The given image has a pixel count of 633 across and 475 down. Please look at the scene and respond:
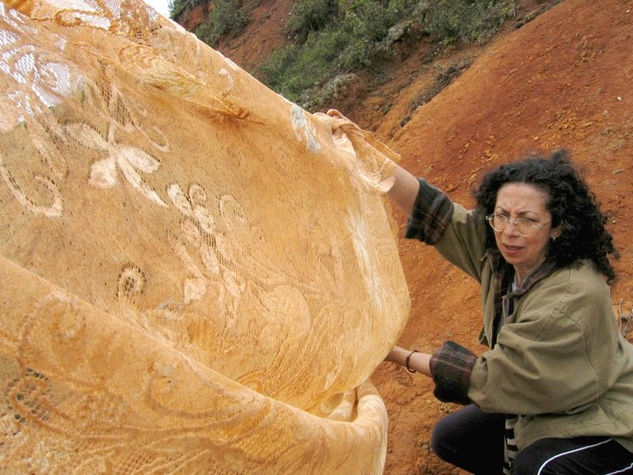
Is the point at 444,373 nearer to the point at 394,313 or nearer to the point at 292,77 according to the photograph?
the point at 394,313

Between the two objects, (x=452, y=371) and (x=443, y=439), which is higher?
(x=452, y=371)

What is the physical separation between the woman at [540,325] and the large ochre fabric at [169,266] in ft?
0.85

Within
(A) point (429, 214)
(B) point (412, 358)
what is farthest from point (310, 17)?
(B) point (412, 358)

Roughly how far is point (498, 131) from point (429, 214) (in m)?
2.98

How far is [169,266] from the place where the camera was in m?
0.85

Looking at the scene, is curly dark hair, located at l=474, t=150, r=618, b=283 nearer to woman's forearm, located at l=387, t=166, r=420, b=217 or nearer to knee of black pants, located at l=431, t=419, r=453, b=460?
woman's forearm, located at l=387, t=166, r=420, b=217

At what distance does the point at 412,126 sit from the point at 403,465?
354 centimetres

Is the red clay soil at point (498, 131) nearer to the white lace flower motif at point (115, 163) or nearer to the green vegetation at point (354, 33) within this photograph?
the green vegetation at point (354, 33)

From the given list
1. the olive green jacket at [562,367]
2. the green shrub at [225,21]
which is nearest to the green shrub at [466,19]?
the olive green jacket at [562,367]

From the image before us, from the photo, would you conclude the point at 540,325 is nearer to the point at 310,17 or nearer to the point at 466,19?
the point at 466,19

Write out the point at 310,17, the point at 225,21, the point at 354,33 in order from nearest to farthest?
the point at 354,33, the point at 310,17, the point at 225,21

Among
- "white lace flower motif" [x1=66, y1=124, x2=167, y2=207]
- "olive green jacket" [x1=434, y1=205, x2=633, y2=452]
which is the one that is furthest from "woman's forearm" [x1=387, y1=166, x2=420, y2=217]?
"white lace flower motif" [x1=66, y1=124, x2=167, y2=207]

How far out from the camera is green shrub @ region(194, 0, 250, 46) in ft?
46.8

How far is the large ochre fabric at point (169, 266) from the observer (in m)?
0.58
